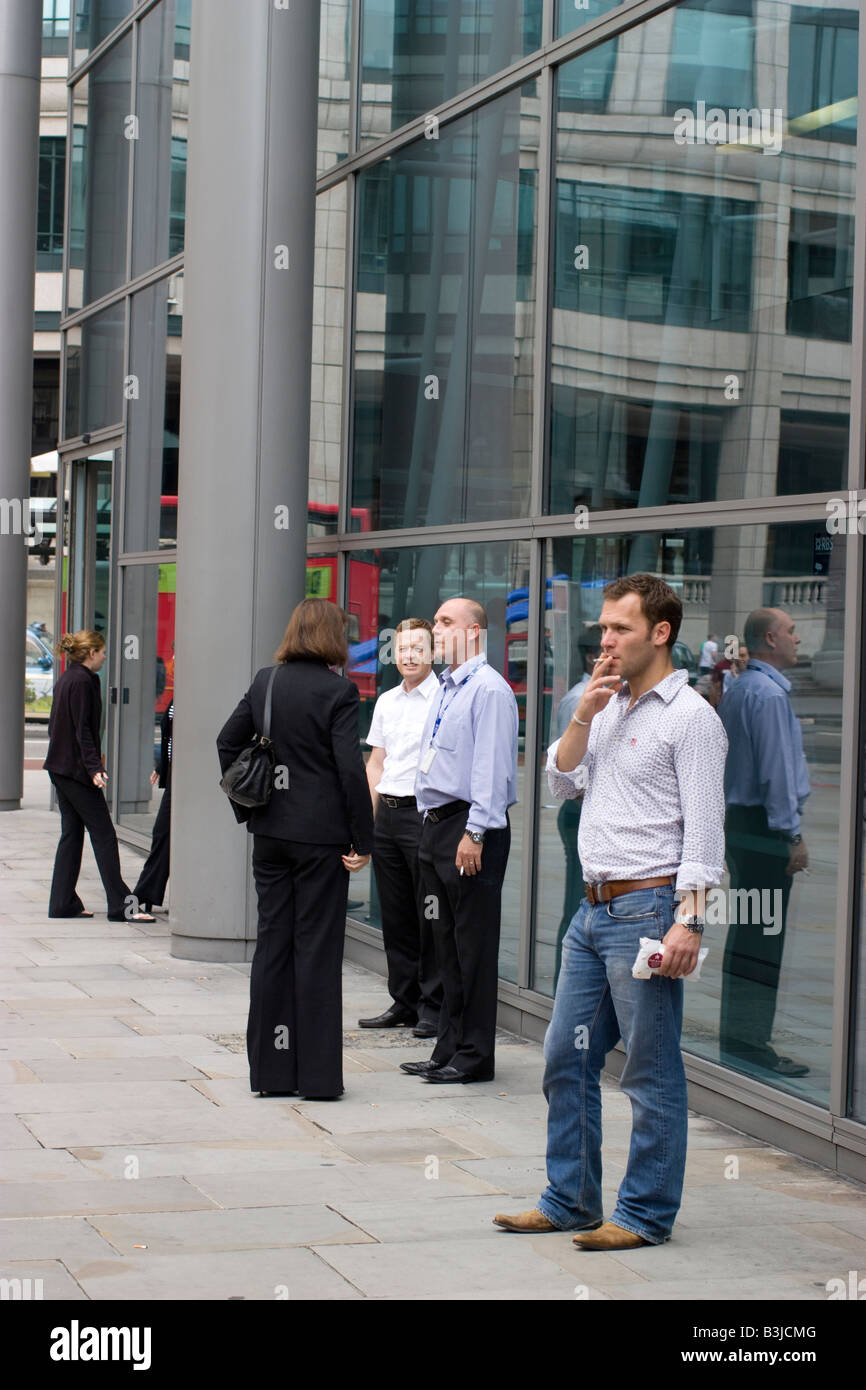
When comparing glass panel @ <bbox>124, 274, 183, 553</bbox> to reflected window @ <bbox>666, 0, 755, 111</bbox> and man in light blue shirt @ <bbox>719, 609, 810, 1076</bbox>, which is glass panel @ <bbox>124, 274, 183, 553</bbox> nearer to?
reflected window @ <bbox>666, 0, 755, 111</bbox>

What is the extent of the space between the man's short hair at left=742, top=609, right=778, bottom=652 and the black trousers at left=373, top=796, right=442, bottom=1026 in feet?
6.91

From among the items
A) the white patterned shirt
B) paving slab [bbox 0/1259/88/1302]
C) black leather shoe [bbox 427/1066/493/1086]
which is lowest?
black leather shoe [bbox 427/1066/493/1086]

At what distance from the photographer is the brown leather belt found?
4938 mm

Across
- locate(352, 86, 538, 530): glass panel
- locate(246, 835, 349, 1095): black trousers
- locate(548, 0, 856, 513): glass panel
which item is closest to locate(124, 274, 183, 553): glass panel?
locate(352, 86, 538, 530): glass panel

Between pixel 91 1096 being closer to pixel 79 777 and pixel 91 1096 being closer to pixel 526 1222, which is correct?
pixel 526 1222

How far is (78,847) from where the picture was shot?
36.9ft

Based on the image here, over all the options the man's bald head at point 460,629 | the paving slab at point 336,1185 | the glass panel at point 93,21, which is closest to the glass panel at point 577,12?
the man's bald head at point 460,629

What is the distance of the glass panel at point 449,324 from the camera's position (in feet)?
28.5

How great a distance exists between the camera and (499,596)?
878cm

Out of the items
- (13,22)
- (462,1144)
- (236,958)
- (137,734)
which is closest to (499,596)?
(236,958)

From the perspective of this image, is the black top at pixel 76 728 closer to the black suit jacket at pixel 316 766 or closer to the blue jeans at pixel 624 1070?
the black suit jacket at pixel 316 766

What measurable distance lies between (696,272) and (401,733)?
249 cm

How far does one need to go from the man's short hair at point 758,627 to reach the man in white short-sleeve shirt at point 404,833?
6.49ft
